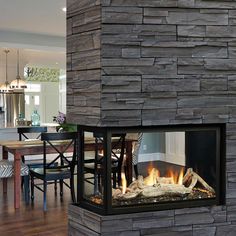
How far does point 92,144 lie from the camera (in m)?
3.98

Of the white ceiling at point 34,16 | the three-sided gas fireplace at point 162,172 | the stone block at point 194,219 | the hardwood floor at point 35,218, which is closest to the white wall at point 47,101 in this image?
the white ceiling at point 34,16

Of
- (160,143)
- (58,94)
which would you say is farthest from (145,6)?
(58,94)

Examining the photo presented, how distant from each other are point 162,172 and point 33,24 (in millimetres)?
4148

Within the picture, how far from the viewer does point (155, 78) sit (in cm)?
315

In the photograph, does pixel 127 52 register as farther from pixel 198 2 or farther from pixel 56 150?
pixel 56 150

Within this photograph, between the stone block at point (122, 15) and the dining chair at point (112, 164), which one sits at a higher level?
the stone block at point (122, 15)

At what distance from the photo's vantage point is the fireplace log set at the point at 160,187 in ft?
10.8

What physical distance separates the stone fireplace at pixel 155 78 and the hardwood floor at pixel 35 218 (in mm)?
859

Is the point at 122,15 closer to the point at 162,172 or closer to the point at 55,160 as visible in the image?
the point at 162,172

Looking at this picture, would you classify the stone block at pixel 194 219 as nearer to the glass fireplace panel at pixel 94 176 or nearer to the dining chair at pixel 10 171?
the glass fireplace panel at pixel 94 176

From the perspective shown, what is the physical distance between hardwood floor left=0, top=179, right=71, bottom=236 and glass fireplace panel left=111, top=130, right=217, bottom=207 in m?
1.11

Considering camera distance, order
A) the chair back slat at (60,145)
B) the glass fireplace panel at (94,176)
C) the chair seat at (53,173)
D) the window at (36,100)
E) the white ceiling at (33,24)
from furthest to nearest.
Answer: the window at (36,100) < the white ceiling at (33,24) < the chair seat at (53,173) < the chair back slat at (60,145) < the glass fireplace panel at (94,176)

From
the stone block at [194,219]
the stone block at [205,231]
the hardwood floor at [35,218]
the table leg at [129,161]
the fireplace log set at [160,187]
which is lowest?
the hardwood floor at [35,218]

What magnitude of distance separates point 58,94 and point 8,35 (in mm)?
7854
